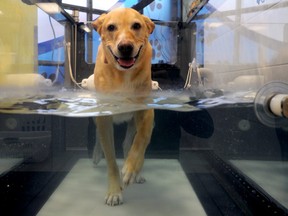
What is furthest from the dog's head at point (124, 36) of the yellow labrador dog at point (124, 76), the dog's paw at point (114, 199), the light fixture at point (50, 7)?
the light fixture at point (50, 7)

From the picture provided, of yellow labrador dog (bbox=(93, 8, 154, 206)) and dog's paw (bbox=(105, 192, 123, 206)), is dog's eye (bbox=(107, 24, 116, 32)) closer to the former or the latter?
yellow labrador dog (bbox=(93, 8, 154, 206))

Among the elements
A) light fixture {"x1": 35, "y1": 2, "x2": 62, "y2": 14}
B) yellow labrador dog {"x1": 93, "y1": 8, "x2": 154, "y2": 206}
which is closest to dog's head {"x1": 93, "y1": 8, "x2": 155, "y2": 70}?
yellow labrador dog {"x1": 93, "y1": 8, "x2": 154, "y2": 206}

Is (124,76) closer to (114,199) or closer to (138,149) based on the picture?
(138,149)

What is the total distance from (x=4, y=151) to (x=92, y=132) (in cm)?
78

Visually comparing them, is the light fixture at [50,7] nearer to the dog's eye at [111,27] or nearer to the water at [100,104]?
the water at [100,104]

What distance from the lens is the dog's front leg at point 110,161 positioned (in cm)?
187

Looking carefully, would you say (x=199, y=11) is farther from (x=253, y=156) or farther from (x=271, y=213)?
(x=271, y=213)

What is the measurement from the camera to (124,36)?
1893mm

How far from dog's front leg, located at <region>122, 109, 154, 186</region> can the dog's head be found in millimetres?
367

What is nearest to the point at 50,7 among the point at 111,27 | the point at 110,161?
the point at 111,27

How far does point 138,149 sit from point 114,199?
35 centimetres

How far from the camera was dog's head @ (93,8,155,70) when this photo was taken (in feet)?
6.14

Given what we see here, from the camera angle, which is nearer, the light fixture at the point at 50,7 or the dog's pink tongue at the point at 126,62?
the dog's pink tongue at the point at 126,62

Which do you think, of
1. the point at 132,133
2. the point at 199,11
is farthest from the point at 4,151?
the point at 199,11
